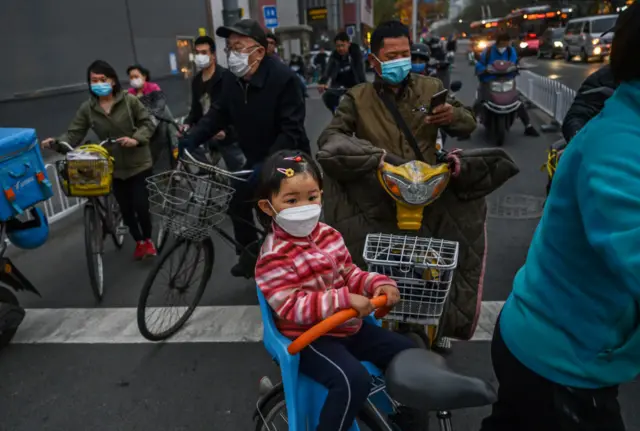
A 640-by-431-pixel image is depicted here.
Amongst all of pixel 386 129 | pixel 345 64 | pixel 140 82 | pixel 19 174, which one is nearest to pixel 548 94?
pixel 345 64

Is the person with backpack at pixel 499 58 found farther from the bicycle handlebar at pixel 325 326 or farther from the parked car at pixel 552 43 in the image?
the parked car at pixel 552 43

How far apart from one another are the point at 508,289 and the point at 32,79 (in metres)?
9.28

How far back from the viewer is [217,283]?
486cm

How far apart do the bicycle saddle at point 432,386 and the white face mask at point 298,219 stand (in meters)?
0.77

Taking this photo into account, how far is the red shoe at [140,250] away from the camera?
5.45 m

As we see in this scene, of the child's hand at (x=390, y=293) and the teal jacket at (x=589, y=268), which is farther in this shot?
the child's hand at (x=390, y=293)

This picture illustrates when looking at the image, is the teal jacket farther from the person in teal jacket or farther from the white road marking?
the white road marking

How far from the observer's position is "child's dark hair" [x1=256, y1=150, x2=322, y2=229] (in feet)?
7.11

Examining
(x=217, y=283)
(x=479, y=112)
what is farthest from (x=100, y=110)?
(x=479, y=112)

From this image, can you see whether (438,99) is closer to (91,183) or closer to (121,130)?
(91,183)

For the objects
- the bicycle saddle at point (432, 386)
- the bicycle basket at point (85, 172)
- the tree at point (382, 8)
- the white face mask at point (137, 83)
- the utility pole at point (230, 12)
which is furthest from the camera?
the tree at point (382, 8)

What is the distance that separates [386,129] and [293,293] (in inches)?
60.9

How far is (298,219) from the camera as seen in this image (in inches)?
85.0

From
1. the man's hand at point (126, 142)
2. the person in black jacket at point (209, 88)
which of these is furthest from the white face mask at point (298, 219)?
the person in black jacket at point (209, 88)
